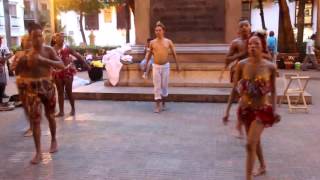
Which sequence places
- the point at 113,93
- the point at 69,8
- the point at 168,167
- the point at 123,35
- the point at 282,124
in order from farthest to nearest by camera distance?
the point at 123,35
the point at 69,8
the point at 113,93
the point at 282,124
the point at 168,167

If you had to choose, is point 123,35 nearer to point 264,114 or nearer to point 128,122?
point 128,122

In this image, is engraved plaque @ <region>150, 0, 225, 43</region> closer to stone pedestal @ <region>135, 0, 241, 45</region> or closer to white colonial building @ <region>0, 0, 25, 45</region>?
stone pedestal @ <region>135, 0, 241, 45</region>

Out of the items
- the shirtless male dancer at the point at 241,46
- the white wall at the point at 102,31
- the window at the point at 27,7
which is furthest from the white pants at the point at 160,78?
the window at the point at 27,7

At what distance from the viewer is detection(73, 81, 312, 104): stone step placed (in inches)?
447

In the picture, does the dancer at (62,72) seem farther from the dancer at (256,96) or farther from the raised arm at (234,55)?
the dancer at (256,96)

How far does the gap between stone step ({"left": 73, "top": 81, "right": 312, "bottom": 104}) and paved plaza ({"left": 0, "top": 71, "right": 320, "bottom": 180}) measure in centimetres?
112

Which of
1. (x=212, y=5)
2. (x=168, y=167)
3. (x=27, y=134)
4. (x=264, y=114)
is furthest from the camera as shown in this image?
(x=212, y=5)

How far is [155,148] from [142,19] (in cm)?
722

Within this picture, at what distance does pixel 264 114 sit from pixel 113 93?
7289 mm

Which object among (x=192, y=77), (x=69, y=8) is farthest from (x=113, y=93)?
(x=69, y=8)

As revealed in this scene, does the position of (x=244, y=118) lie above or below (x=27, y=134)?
above

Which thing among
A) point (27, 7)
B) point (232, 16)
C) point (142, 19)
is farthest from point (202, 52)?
point (27, 7)

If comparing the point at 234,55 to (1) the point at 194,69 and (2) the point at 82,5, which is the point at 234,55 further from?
(2) the point at 82,5

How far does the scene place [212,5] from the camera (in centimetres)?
1314
